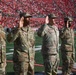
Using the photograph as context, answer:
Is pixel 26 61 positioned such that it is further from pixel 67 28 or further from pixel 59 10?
pixel 59 10

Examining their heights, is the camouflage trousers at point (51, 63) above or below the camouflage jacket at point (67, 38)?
below

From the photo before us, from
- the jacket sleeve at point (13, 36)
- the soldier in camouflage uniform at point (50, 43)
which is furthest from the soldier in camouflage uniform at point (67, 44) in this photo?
the jacket sleeve at point (13, 36)

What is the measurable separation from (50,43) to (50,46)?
0.06 meters

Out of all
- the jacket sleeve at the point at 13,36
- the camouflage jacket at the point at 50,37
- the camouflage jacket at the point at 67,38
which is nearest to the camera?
the jacket sleeve at the point at 13,36

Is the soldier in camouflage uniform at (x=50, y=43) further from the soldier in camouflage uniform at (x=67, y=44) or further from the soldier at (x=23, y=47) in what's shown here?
the soldier in camouflage uniform at (x=67, y=44)

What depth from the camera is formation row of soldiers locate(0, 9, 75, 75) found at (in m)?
5.10

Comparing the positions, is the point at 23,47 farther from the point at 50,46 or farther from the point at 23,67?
the point at 50,46

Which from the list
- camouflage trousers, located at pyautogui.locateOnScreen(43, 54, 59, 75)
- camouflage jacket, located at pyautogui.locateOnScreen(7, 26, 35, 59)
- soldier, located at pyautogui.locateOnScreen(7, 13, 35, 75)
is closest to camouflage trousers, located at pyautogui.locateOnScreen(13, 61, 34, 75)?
soldier, located at pyautogui.locateOnScreen(7, 13, 35, 75)

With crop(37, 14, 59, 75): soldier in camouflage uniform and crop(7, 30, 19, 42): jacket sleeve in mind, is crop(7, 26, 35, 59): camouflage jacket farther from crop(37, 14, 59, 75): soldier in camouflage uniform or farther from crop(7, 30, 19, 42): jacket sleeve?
crop(37, 14, 59, 75): soldier in camouflage uniform

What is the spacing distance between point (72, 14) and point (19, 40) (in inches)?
1158

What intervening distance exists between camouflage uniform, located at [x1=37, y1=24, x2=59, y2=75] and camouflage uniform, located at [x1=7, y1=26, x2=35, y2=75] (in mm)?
648

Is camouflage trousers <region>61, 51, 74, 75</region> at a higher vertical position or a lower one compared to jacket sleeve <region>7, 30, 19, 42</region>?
lower

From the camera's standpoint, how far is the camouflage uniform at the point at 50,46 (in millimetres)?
5812

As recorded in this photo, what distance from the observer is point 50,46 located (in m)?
5.86
